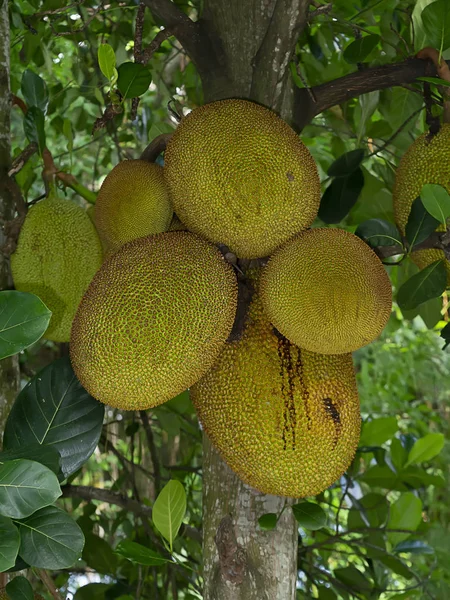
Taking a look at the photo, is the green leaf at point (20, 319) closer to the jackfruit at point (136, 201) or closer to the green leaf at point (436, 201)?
the jackfruit at point (136, 201)

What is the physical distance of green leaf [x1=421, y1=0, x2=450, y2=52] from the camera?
0.91 metres

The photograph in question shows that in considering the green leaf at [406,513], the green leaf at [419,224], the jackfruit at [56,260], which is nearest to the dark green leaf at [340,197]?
the green leaf at [419,224]

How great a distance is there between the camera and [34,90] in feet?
3.95

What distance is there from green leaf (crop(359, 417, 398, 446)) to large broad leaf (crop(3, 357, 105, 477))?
76 centimetres

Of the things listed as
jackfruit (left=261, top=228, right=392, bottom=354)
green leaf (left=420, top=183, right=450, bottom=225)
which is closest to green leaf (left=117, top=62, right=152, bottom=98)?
jackfruit (left=261, top=228, right=392, bottom=354)

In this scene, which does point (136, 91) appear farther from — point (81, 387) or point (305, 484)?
point (305, 484)

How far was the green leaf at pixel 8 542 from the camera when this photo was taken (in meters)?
0.65

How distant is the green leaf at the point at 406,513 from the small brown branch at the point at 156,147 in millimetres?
884

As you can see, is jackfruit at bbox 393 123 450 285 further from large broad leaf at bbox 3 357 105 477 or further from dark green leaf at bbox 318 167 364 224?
large broad leaf at bbox 3 357 105 477

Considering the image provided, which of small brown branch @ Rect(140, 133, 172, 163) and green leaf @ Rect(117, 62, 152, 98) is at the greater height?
green leaf @ Rect(117, 62, 152, 98)

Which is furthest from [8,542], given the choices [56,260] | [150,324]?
[56,260]

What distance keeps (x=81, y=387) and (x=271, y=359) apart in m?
0.27

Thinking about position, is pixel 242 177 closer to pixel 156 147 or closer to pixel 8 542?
pixel 156 147

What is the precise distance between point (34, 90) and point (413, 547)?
47.0 inches
